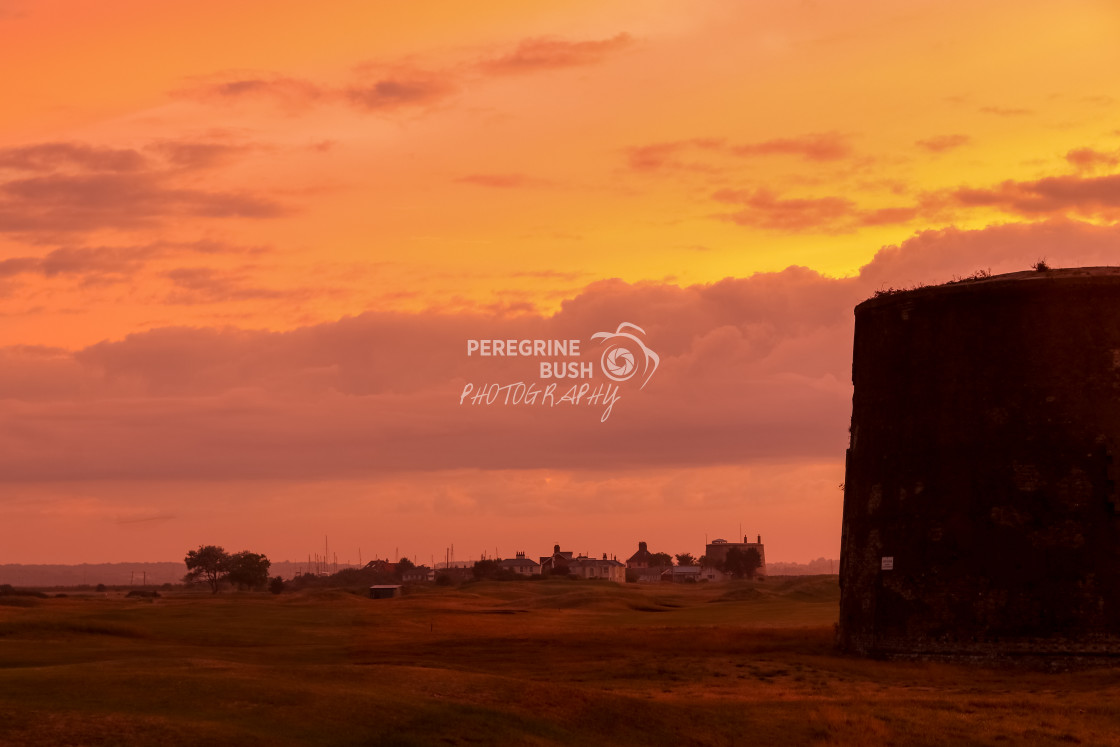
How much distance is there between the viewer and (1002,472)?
131 ft

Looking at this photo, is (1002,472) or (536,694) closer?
(536,694)

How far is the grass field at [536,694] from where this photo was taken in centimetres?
2281

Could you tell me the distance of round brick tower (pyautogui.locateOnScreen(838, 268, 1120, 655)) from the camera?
38.8m

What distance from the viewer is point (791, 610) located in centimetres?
7812

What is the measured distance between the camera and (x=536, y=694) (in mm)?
27750

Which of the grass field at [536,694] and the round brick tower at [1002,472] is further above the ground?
the round brick tower at [1002,472]

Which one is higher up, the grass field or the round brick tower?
the round brick tower

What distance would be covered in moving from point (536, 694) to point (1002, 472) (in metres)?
18.7

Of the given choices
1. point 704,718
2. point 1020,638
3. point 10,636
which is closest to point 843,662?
point 1020,638

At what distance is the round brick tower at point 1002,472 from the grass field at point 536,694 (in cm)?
184

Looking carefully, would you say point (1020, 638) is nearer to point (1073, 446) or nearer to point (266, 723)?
point (1073, 446)

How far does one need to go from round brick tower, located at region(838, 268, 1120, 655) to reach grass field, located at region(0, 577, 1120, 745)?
184 centimetres

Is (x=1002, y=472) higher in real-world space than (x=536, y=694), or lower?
higher

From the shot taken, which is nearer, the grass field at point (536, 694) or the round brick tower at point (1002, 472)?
the grass field at point (536, 694)
